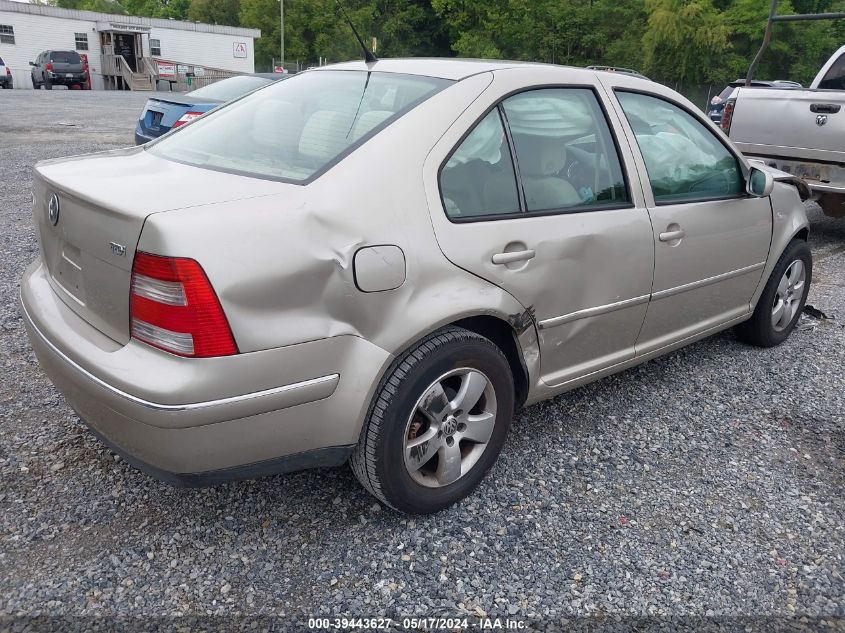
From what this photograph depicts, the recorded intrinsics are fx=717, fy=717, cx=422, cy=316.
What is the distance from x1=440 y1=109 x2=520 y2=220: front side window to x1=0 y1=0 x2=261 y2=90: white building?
40.0 meters

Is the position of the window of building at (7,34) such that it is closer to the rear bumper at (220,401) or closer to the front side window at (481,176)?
the rear bumper at (220,401)

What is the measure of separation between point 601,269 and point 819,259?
5017 mm

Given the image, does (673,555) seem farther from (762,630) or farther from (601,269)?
(601,269)

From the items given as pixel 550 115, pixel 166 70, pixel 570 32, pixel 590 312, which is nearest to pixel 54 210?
pixel 550 115

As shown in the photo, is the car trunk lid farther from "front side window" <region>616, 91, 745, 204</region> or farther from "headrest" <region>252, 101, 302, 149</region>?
"front side window" <region>616, 91, 745, 204</region>

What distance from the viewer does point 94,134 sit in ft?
47.2

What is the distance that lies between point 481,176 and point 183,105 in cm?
720

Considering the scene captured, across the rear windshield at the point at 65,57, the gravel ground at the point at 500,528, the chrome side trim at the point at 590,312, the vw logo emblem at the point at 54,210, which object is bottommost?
the rear windshield at the point at 65,57

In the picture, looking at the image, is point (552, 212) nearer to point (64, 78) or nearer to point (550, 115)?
point (550, 115)

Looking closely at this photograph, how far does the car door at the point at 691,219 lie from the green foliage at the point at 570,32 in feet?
124

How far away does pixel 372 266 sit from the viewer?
228 cm

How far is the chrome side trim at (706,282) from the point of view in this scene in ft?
11.1

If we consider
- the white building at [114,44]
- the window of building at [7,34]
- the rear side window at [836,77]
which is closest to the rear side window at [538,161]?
the rear side window at [836,77]

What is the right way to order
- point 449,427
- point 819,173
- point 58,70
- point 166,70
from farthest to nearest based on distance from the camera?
1. point 166,70
2. point 58,70
3. point 819,173
4. point 449,427
